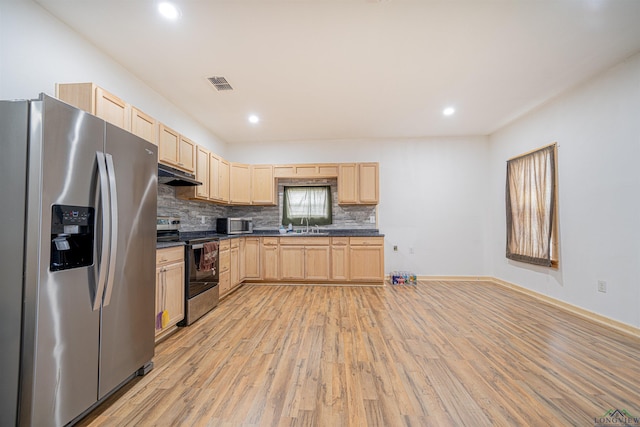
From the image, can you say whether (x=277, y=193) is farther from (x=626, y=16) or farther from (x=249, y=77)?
(x=626, y=16)

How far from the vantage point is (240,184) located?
500 cm

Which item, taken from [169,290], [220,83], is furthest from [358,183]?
[169,290]

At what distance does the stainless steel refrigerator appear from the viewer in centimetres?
118

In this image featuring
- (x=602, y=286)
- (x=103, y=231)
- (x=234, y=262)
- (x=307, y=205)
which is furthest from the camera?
(x=307, y=205)

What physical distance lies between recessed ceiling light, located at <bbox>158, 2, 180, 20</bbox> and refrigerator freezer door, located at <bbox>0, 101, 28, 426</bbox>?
1382mm

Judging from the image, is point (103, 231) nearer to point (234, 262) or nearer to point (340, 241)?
point (234, 262)

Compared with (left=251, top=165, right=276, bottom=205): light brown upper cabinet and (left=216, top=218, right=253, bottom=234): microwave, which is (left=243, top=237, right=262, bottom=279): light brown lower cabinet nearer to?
(left=216, top=218, right=253, bottom=234): microwave

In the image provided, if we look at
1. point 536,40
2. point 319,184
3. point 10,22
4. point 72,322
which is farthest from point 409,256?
point 10,22

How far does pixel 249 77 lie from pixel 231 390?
3075 millimetres

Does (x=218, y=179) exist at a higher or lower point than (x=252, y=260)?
higher

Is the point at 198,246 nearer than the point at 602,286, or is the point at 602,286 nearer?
the point at 602,286

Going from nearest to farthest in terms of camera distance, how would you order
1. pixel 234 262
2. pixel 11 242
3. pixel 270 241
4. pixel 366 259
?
pixel 11 242, pixel 234 262, pixel 366 259, pixel 270 241

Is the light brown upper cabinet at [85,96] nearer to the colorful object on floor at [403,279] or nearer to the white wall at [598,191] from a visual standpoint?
the colorful object on floor at [403,279]

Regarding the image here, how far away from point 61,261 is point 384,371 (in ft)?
7.03
